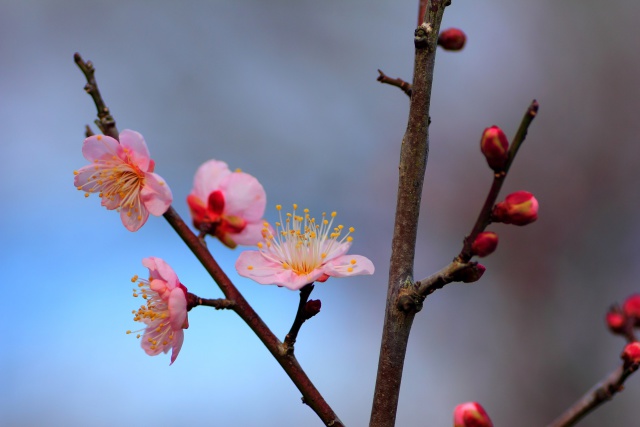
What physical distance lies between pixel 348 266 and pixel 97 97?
0.33 meters

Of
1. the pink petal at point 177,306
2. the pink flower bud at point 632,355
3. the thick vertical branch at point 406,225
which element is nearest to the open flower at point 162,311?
the pink petal at point 177,306

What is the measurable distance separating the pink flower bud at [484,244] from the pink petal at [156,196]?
1.13 ft

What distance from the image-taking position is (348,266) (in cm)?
70

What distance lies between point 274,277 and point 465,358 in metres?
2.79

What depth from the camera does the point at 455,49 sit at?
83 cm

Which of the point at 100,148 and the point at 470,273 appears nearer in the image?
the point at 470,273

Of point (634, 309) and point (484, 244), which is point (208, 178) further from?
point (634, 309)

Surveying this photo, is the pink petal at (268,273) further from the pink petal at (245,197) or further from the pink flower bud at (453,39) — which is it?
the pink flower bud at (453,39)

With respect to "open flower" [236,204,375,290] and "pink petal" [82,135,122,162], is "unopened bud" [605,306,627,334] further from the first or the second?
"pink petal" [82,135,122,162]

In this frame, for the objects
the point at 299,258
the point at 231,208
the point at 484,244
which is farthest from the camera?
the point at 231,208

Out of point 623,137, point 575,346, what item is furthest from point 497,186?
point 623,137

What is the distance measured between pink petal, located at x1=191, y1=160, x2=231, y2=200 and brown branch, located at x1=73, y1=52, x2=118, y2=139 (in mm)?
156

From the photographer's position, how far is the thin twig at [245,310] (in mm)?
647

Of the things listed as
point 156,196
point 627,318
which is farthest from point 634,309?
point 156,196
